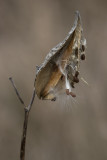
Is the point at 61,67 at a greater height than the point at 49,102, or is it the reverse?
the point at 61,67

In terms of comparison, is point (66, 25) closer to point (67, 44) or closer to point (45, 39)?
point (45, 39)

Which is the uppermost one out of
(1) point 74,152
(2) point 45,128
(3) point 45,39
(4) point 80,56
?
(3) point 45,39

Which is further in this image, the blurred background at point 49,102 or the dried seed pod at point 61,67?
the blurred background at point 49,102

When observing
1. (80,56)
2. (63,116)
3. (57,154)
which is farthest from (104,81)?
(80,56)

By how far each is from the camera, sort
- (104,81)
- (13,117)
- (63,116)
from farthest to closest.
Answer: (104,81) → (63,116) → (13,117)

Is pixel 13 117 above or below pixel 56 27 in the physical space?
below

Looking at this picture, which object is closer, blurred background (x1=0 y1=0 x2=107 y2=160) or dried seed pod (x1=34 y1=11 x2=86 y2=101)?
dried seed pod (x1=34 y1=11 x2=86 y2=101)

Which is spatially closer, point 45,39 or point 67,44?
point 67,44

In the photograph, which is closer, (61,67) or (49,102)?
(61,67)
